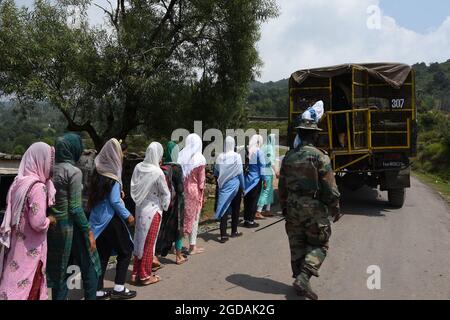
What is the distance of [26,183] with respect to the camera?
3363 millimetres

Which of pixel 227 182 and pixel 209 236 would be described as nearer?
pixel 227 182

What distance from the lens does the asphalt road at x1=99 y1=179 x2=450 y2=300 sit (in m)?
4.54

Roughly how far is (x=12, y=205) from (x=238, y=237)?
4265mm

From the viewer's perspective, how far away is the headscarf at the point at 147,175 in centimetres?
473

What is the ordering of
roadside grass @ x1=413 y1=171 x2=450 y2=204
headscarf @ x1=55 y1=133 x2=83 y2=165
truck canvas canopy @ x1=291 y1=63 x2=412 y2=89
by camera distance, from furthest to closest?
1. roadside grass @ x1=413 y1=171 x2=450 y2=204
2. truck canvas canopy @ x1=291 y1=63 x2=412 y2=89
3. headscarf @ x1=55 y1=133 x2=83 y2=165

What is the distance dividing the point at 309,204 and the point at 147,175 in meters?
1.76

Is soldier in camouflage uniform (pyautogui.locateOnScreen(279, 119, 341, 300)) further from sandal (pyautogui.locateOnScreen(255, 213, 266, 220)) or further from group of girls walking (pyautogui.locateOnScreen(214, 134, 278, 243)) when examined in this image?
sandal (pyautogui.locateOnScreen(255, 213, 266, 220))

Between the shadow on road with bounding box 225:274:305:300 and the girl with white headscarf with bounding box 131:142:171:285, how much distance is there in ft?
3.20

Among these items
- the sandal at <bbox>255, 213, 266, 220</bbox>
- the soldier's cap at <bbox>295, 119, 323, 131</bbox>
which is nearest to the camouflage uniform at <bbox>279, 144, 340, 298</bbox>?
the soldier's cap at <bbox>295, 119, 323, 131</bbox>

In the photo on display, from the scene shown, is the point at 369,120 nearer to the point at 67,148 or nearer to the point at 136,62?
the point at 136,62

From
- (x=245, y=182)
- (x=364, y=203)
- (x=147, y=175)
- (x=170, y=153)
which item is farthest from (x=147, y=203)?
(x=364, y=203)

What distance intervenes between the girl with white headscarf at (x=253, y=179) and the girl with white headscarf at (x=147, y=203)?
10.5 ft

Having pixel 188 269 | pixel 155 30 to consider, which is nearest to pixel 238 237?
pixel 188 269

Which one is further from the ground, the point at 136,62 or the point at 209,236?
the point at 136,62
